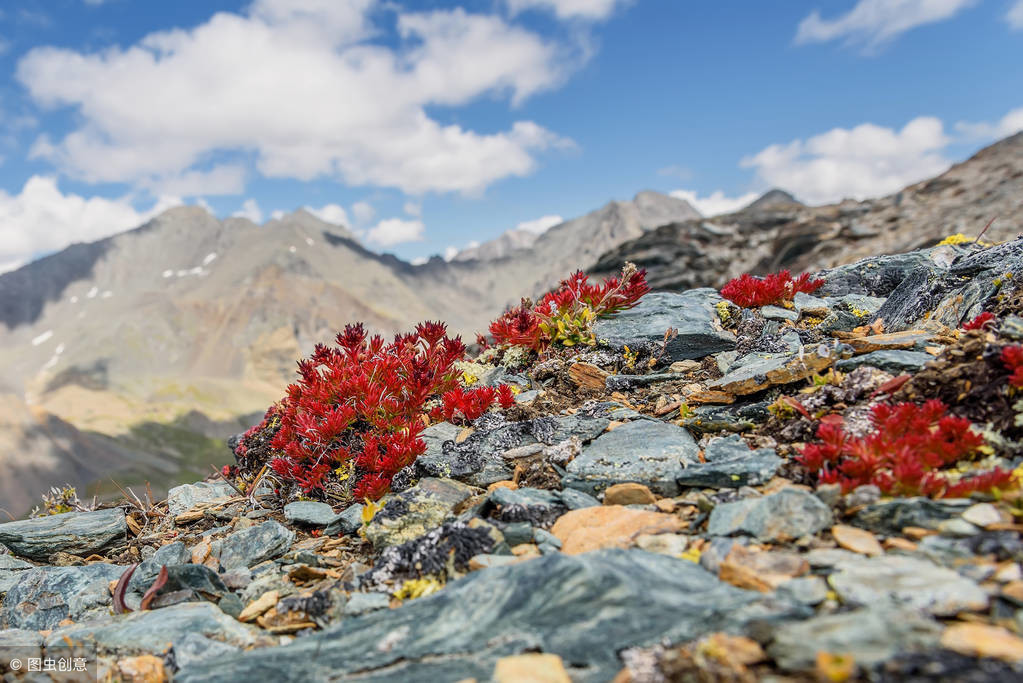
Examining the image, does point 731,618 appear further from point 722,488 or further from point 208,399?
point 208,399

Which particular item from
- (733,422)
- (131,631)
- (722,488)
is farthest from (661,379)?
(131,631)

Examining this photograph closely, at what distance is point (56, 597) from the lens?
14.2 feet

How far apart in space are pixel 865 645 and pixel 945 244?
7.46 m

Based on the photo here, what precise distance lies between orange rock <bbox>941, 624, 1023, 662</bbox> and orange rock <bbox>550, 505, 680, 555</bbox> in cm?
158

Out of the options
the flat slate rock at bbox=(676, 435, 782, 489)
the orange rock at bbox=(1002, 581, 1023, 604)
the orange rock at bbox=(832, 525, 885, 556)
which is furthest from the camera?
the flat slate rock at bbox=(676, 435, 782, 489)

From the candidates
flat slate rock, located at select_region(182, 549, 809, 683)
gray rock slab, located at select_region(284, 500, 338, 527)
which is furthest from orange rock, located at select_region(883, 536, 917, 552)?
gray rock slab, located at select_region(284, 500, 338, 527)

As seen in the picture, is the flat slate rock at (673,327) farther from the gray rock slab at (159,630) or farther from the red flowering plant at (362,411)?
the gray rock slab at (159,630)

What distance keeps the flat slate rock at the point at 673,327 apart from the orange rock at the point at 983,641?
4660mm

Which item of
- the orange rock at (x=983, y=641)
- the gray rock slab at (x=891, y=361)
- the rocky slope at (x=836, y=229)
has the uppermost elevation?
the rocky slope at (x=836, y=229)

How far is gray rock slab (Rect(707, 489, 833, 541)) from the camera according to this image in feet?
10.4

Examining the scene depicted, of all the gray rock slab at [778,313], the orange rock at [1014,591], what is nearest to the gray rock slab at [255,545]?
the orange rock at [1014,591]

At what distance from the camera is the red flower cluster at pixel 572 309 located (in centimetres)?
729

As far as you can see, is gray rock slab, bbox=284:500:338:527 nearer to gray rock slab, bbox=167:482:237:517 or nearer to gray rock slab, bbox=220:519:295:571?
gray rock slab, bbox=220:519:295:571

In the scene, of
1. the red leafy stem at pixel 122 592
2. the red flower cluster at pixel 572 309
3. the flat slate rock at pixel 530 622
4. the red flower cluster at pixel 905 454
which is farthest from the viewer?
the red flower cluster at pixel 572 309
